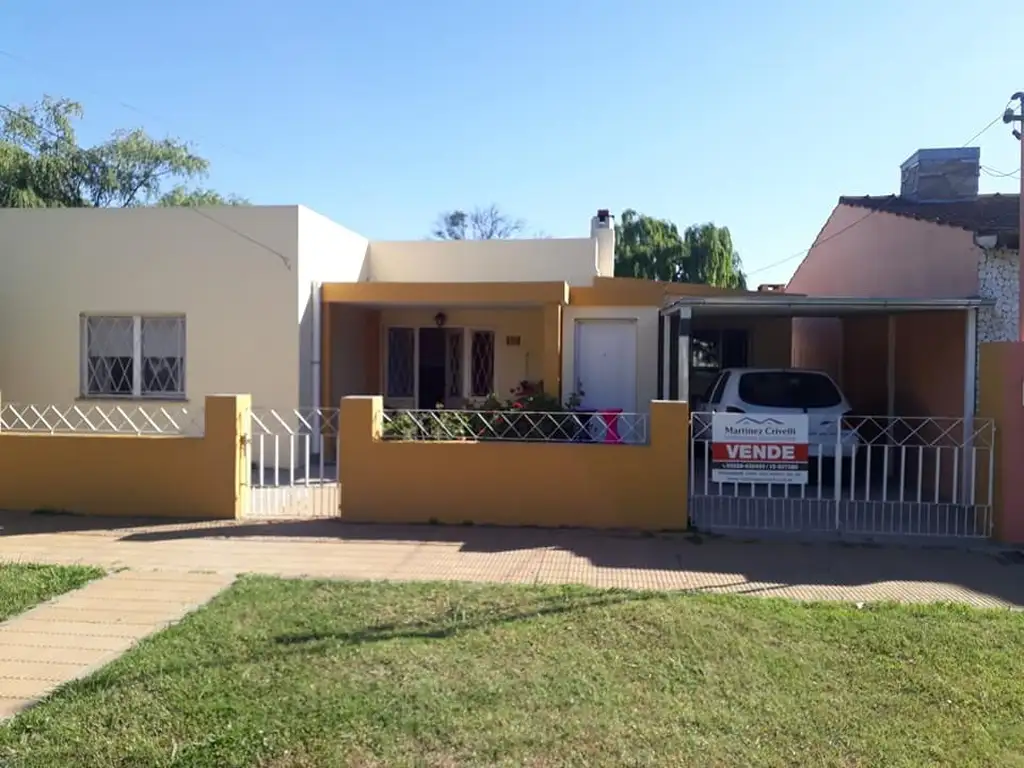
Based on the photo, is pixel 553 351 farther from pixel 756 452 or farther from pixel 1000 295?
pixel 1000 295

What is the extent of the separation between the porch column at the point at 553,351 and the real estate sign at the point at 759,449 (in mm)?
4446

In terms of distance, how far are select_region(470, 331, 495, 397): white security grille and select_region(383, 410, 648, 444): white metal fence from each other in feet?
19.6

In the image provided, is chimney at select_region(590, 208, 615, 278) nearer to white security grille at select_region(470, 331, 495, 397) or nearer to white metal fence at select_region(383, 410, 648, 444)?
white security grille at select_region(470, 331, 495, 397)

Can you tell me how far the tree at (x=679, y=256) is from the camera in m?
32.1

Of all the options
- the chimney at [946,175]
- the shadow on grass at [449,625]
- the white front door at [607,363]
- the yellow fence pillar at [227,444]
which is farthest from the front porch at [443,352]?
the shadow on grass at [449,625]

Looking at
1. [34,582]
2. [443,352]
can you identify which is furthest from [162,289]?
[34,582]

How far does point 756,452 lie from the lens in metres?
8.08

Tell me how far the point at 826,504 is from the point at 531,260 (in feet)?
24.8

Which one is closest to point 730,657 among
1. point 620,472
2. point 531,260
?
point 620,472

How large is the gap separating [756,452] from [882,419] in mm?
4003

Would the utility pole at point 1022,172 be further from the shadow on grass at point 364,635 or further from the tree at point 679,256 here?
the tree at point 679,256

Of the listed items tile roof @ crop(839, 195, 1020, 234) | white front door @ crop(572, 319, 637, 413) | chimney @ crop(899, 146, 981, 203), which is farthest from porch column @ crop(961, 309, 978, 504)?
chimney @ crop(899, 146, 981, 203)

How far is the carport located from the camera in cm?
802

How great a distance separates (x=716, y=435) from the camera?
8.05 meters
